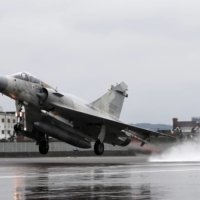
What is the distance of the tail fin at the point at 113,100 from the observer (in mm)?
31797

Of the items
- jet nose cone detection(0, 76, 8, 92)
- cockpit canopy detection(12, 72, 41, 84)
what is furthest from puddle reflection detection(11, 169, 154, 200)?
cockpit canopy detection(12, 72, 41, 84)

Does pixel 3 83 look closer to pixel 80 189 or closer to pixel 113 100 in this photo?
pixel 113 100

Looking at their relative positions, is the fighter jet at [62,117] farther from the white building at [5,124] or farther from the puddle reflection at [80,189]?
the white building at [5,124]

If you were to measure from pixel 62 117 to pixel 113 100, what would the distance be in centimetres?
593

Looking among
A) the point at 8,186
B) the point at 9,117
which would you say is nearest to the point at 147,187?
the point at 8,186

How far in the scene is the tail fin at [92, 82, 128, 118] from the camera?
104ft

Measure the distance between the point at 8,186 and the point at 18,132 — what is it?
598 inches

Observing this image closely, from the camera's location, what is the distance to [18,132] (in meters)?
26.3

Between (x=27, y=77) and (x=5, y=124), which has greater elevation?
(x=5, y=124)

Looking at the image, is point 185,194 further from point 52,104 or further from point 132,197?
point 52,104

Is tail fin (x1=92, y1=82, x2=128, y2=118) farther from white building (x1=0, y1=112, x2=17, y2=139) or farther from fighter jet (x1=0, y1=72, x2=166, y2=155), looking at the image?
white building (x1=0, y1=112, x2=17, y2=139)

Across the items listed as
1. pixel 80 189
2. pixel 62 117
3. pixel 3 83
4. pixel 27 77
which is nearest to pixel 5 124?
pixel 62 117

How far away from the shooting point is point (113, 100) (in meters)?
32.8

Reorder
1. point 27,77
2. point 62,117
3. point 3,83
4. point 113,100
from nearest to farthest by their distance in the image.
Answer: point 3,83, point 27,77, point 62,117, point 113,100
